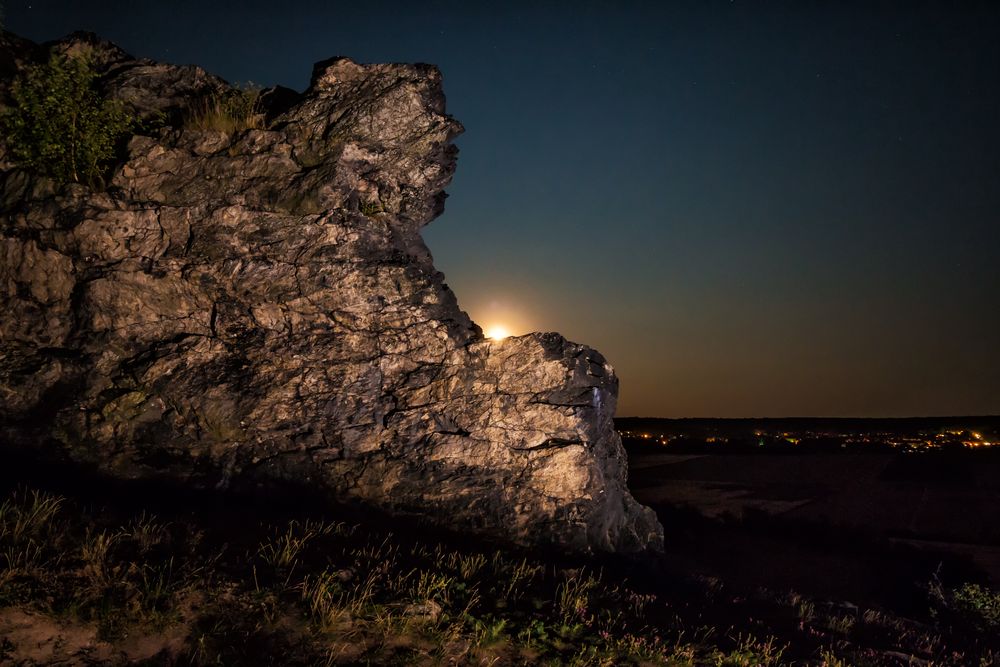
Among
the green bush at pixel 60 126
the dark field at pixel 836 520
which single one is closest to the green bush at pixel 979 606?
the dark field at pixel 836 520

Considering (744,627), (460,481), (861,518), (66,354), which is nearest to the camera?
(744,627)

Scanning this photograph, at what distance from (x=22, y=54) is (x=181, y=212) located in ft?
19.0

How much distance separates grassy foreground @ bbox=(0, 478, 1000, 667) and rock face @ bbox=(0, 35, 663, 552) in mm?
1172

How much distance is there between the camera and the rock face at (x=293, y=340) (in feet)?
28.6

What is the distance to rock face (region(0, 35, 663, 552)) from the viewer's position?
8711mm

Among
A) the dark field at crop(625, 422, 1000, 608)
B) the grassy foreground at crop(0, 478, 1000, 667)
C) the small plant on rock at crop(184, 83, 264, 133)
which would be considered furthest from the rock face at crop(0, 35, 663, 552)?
the dark field at crop(625, 422, 1000, 608)

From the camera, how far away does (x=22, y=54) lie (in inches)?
430

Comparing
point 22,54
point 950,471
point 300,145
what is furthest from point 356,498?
point 950,471

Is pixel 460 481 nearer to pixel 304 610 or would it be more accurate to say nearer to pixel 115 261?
pixel 304 610

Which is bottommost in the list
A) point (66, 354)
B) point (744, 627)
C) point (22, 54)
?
point (744, 627)

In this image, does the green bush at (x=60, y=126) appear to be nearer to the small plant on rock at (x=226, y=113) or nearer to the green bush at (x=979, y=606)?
the small plant on rock at (x=226, y=113)

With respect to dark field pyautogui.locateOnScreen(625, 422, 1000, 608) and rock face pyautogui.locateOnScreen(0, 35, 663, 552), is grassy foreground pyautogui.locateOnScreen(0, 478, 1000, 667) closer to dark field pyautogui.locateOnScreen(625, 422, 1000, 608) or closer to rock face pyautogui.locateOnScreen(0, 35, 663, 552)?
rock face pyautogui.locateOnScreen(0, 35, 663, 552)

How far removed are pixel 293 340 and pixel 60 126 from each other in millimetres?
5840

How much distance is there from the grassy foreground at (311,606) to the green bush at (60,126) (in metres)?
5.77
